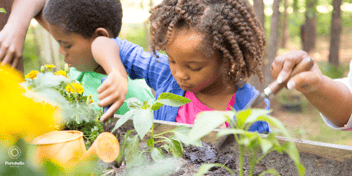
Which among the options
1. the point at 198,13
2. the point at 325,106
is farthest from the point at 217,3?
the point at 325,106

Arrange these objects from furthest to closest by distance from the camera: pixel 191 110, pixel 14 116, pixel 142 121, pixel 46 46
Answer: pixel 46 46 → pixel 191 110 → pixel 142 121 → pixel 14 116

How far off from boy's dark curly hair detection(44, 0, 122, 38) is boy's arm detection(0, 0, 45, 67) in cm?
10

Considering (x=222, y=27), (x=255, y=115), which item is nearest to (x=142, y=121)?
(x=255, y=115)

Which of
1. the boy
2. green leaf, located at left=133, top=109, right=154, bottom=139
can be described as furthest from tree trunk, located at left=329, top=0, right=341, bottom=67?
green leaf, located at left=133, top=109, right=154, bottom=139

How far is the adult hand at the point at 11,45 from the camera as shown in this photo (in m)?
1.28

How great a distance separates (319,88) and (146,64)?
0.94m

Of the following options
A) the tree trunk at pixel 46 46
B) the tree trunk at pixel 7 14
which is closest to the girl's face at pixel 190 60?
the tree trunk at pixel 7 14

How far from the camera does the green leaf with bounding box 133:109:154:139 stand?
2.21ft

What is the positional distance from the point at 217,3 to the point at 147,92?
2.99 ft

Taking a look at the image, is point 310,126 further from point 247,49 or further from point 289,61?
point 289,61

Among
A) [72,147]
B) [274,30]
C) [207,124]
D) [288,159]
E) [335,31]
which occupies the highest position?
[207,124]

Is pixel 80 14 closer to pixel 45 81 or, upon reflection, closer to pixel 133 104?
pixel 133 104

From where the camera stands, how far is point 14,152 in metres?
0.29
